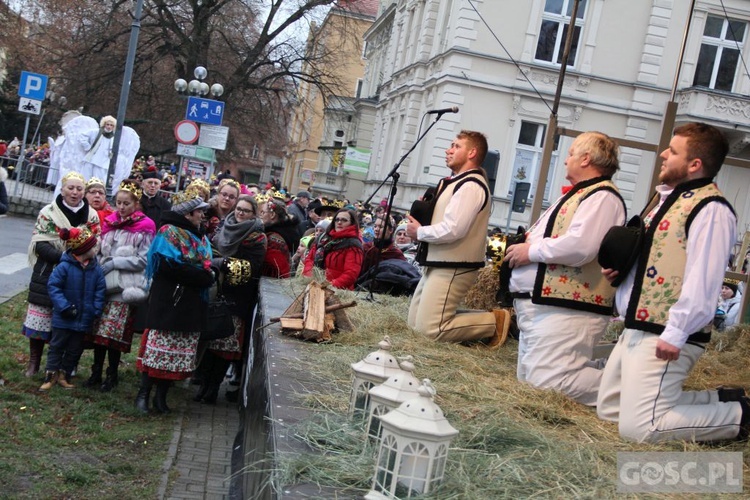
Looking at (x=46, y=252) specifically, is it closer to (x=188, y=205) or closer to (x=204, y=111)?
(x=188, y=205)

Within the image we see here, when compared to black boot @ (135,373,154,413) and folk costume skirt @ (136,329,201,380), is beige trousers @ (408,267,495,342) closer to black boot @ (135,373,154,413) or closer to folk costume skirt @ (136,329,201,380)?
folk costume skirt @ (136,329,201,380)

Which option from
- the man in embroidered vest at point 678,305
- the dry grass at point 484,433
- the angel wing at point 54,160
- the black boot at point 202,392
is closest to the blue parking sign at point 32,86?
the angel wing at point 54,160

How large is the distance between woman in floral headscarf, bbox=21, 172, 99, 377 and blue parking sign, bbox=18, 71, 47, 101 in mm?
15388

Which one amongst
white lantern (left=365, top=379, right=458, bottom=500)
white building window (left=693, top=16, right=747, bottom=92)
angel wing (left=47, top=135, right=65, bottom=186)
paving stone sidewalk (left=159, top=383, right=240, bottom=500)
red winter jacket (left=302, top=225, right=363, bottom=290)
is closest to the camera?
white lantern (left=365, top=379, right=458, bottom=500)

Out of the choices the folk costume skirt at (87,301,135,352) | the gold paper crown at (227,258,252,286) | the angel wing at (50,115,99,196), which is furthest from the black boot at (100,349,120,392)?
the angel wing at (50,115,99,196)

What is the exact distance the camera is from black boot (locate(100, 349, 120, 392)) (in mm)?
8367

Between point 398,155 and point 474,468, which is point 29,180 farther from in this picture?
point 474,468

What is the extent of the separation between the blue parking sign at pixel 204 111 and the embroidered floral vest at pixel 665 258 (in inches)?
755

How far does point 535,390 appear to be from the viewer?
16.3 ft

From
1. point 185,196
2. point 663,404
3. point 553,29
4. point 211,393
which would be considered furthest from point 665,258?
point 553,29

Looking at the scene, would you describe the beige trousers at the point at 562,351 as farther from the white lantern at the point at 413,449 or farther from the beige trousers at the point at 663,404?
the white lantern at the point at 413,449

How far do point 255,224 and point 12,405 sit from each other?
254 centimetres

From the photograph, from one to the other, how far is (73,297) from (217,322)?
3.99 feet

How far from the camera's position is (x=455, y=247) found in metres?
6.75
